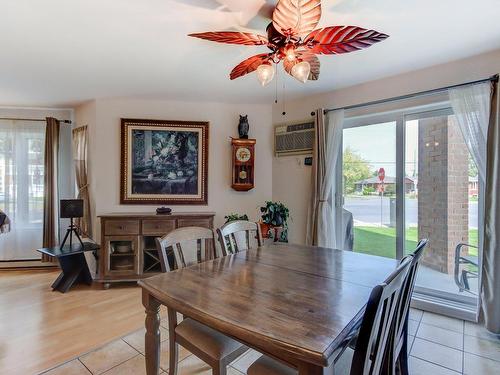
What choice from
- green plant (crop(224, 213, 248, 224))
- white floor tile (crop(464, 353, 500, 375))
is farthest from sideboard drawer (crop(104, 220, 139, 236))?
white floor tile (crop(464, 353, 500, 375))

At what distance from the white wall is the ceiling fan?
122cm

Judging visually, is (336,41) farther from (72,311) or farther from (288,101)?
(72,311)

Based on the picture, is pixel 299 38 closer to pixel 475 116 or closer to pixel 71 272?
pixel 475 116

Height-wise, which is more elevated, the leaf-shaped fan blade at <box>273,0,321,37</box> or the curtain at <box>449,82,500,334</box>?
the leaf-shaped fan blade at <box>273,0,321,37</box>

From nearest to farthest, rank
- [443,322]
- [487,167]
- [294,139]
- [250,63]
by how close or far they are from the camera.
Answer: [250,63]
[487,167]
[443,322]
[294,139]

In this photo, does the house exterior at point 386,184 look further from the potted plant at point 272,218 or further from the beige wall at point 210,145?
the beige wall at point 210,145

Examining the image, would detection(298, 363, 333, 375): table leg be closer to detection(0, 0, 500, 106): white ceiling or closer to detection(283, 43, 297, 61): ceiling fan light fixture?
detection(283, 43, 297, 61): ceiling fan light fixture

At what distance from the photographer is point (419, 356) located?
6.54 feet

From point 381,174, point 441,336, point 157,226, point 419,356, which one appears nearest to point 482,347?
point 441,336

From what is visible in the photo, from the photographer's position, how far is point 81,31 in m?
2.00

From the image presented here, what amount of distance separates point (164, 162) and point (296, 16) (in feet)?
8.84

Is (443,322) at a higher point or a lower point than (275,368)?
lower

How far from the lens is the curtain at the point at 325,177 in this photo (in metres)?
3.19

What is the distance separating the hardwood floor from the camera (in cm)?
199
